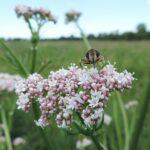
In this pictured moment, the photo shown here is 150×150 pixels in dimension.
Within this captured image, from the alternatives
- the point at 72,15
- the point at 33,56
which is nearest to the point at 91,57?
the point at 33,56

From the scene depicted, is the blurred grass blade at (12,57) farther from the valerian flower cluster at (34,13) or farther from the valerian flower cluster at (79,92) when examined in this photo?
the valerian flower cluster at (79,92)

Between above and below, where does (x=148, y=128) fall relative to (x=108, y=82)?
below

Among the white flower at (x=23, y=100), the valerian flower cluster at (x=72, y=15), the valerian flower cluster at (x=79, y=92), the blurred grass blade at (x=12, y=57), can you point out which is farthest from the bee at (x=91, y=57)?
the valerian flower cluster at (x=72, y=15)

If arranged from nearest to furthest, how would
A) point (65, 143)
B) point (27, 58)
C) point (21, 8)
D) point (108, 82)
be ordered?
point (108, 82)
point (27, 58)
point (21, 8)
point (65, 143)

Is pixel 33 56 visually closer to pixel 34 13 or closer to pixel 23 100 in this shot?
pixel 34 13

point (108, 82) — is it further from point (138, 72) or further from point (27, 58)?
point (138, 72)

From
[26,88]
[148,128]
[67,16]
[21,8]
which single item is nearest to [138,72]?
[148,128]

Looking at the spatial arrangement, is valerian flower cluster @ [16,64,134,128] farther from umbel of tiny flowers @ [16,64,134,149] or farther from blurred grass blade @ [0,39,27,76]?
blurred grass blade @ [0,39,27,76]
